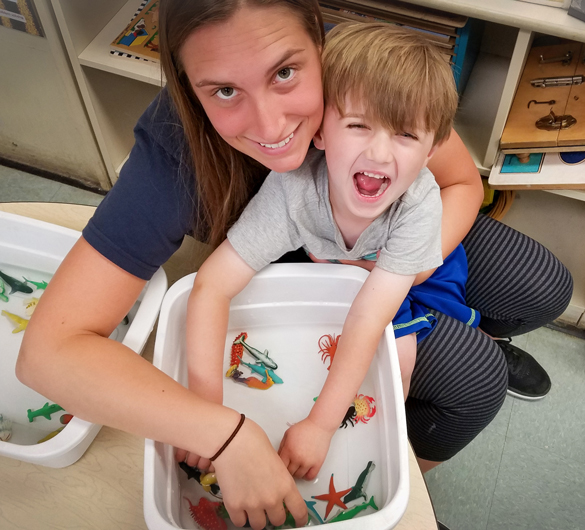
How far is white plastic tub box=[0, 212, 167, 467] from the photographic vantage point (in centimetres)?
64

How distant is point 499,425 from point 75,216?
1.03 m

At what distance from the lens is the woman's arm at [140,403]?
62 centimetres

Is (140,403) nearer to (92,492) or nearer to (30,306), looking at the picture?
(92,492)

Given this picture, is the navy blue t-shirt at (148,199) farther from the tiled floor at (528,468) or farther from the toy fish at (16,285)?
the tiled floor at (528,468)

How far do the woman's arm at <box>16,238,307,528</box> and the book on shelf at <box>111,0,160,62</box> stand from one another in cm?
76

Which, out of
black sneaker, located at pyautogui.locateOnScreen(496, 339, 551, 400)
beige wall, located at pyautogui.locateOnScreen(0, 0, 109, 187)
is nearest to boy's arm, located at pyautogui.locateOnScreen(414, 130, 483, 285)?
black sneaker, located at pyautogui.locateOnScreen(496, 339, 551, 400)

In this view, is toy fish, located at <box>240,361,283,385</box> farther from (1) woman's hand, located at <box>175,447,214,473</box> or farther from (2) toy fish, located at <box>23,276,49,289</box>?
(2) toy fish, located at <box>23,276,49,289</box>

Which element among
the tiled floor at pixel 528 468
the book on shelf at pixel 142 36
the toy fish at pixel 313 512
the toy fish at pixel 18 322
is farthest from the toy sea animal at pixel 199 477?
the book on shelf at pixel 142 36

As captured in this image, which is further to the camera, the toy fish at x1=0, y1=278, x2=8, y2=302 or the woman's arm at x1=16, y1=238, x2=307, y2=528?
the toy fish at x1=0, y1=278, x2=8, y2=302

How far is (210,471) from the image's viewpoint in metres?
0.68

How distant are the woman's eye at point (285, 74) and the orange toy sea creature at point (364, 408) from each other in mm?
419

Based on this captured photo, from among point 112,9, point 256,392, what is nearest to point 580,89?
point 256,392

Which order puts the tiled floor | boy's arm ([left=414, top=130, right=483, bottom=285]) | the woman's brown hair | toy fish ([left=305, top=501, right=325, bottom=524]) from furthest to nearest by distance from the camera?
the tiled floor < boy's arm ([left=414, top=130, right=483, bottom=285]) < toy fish ([left=305, top=501, right=325, bottom=524]) < the woman's brown hair

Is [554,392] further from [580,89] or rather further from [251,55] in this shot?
[251,55]
